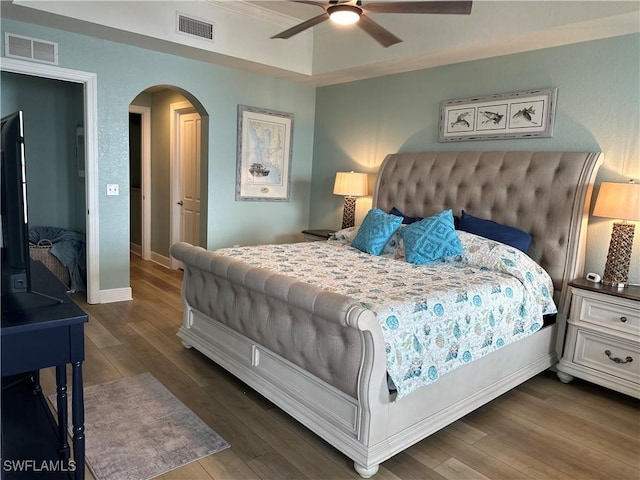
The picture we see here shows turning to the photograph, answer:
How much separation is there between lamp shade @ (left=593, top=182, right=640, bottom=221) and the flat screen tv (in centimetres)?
314

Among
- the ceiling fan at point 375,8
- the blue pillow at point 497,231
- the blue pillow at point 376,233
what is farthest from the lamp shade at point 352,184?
the ceiling fan at point 375,8

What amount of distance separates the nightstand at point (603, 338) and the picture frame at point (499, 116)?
1.28 metres

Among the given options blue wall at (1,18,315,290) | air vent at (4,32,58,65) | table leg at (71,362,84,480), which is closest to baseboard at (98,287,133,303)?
blue wall at (1,18,315,290)

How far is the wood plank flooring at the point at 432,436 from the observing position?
2.08 m

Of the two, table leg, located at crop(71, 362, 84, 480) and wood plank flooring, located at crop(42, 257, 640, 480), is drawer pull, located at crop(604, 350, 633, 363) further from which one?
table leg, located at crop(71, 362, 84, 480)

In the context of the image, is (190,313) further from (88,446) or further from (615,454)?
(615,454)

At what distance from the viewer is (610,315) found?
283cm

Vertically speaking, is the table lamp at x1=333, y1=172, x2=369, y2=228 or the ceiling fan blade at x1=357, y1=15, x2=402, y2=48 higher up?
the ceiling fan blade at x1=357, y1=15, x2=402, y2=48

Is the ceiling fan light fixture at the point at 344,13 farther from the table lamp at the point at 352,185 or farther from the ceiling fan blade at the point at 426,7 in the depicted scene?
the table lamp at the point at 352,185

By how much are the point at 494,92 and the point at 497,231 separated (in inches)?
48.6

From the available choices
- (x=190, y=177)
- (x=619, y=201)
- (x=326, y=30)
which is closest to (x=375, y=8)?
(x=619, y=201)

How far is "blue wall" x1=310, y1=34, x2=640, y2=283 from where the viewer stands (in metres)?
3.05

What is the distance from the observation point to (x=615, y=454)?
2297mm

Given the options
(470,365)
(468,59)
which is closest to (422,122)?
(468,59)
